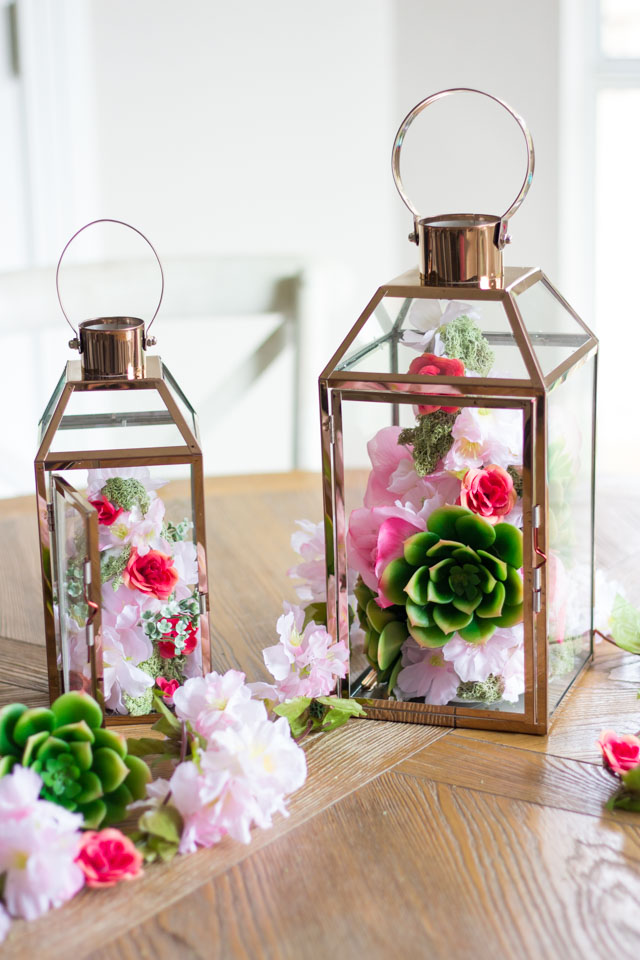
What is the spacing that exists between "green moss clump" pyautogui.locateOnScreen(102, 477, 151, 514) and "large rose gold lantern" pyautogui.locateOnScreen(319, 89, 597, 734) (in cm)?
16

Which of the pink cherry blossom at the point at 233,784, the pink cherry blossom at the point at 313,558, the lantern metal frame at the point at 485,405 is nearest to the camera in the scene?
the pink cherry blossom at the point at 233,784

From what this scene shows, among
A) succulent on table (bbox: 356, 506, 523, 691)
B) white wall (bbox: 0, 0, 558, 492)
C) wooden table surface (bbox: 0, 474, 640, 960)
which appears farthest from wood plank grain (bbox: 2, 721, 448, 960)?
white wall (bbox: 0, 0, 558, 492)

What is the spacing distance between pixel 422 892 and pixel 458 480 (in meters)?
0.34

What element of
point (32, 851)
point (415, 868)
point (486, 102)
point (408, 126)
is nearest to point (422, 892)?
point (415, 868)

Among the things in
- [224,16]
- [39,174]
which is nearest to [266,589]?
[39,174]

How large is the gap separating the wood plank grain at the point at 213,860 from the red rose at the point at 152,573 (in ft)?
0.61

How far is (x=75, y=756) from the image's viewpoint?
0.78m

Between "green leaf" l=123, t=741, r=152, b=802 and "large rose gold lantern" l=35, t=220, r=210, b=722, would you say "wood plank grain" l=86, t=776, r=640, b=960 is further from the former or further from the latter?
"large rose gold lantern" l=35, t=220, r=210, b=722

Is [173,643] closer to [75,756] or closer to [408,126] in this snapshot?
[75,756]

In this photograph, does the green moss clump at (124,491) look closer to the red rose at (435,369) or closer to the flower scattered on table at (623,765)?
the red rose at (435,369)

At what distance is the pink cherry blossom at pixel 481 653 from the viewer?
0.93m

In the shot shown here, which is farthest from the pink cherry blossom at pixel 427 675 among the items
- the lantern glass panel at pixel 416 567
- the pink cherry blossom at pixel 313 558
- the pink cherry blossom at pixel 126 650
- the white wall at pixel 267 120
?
the white wall at pixel 267 120

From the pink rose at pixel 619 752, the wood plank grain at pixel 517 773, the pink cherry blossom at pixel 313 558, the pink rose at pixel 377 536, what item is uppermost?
the pink rose at pixel 377 536

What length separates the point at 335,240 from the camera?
321 cm
